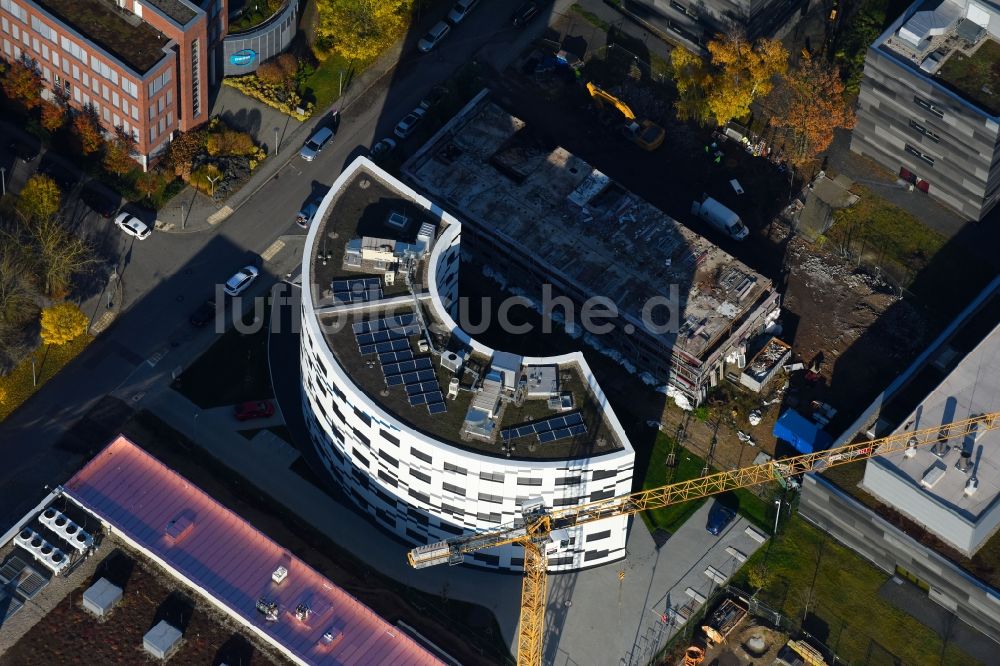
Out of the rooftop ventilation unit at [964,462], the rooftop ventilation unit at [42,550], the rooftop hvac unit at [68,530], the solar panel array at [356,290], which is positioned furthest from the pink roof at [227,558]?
the rooftop ventilation unit at [964,462]

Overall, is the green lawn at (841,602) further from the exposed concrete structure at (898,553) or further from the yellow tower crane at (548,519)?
the yellow tower crane at (548,519)

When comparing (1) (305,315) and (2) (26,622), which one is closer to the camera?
(2) (26,622)

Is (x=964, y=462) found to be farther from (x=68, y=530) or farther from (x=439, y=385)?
(x=68, y=530)

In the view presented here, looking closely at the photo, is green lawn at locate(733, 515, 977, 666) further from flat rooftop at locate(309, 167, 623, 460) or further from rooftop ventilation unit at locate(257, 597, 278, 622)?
rooftop ventilation unit at locate(257, 597, 278, 622)

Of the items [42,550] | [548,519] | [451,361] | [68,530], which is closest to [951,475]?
[548,519]

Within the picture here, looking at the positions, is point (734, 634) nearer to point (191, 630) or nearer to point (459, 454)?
point (459, 454)

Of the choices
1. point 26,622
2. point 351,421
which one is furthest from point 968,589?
point 26,622
